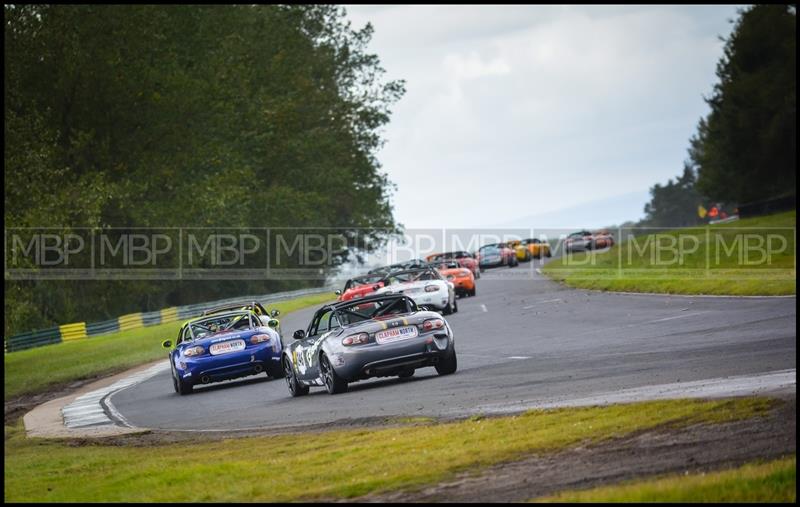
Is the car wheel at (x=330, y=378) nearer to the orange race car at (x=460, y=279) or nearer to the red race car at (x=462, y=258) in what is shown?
the orange race car at (x=460, y=279)

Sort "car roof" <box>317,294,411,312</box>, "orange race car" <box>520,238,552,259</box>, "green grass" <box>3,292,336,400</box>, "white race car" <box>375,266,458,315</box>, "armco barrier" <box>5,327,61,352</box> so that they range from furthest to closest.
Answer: "orange race car" <box>520,238,552,259</box>
"armco barrier" <box>5,327,61,352</box>
"green grass" <box>3,292,336,400</box>
"white race car" <box>375,266,458,315</box>
"car roof" <box>317,294,411,312</box>

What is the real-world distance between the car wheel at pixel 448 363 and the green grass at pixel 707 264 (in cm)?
1387

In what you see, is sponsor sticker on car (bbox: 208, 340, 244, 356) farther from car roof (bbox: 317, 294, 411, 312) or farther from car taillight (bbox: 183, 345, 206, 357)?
car roof (bbox: 317, 294, 411, 312)

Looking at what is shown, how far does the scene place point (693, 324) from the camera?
23.2 m

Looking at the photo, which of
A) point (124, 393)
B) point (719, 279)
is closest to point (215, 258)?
point (719, 279)

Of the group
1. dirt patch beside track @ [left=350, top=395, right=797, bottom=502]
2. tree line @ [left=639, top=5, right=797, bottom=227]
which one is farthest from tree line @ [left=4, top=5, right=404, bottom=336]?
dirt patch beside track @ [left=350, top=395, right=797, bottom=502]

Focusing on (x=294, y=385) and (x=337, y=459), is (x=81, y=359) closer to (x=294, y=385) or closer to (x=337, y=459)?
(x=294, y=385)

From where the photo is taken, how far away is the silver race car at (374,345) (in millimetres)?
17281

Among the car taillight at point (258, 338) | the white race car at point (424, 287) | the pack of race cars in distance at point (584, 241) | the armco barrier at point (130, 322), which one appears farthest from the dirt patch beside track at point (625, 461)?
the pack of race cars in distance at point (584, 241)

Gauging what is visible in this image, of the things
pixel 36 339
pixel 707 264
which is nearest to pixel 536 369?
pixel 707 264

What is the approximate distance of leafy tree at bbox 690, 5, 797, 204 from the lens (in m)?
71.9

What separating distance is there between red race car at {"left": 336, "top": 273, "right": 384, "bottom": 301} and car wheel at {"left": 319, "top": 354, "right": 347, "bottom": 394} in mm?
16550

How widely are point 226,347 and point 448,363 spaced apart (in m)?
4.30

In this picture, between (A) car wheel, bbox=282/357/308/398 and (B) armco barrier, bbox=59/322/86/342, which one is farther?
(B) armco barrier, bbox=59/322/86/342
